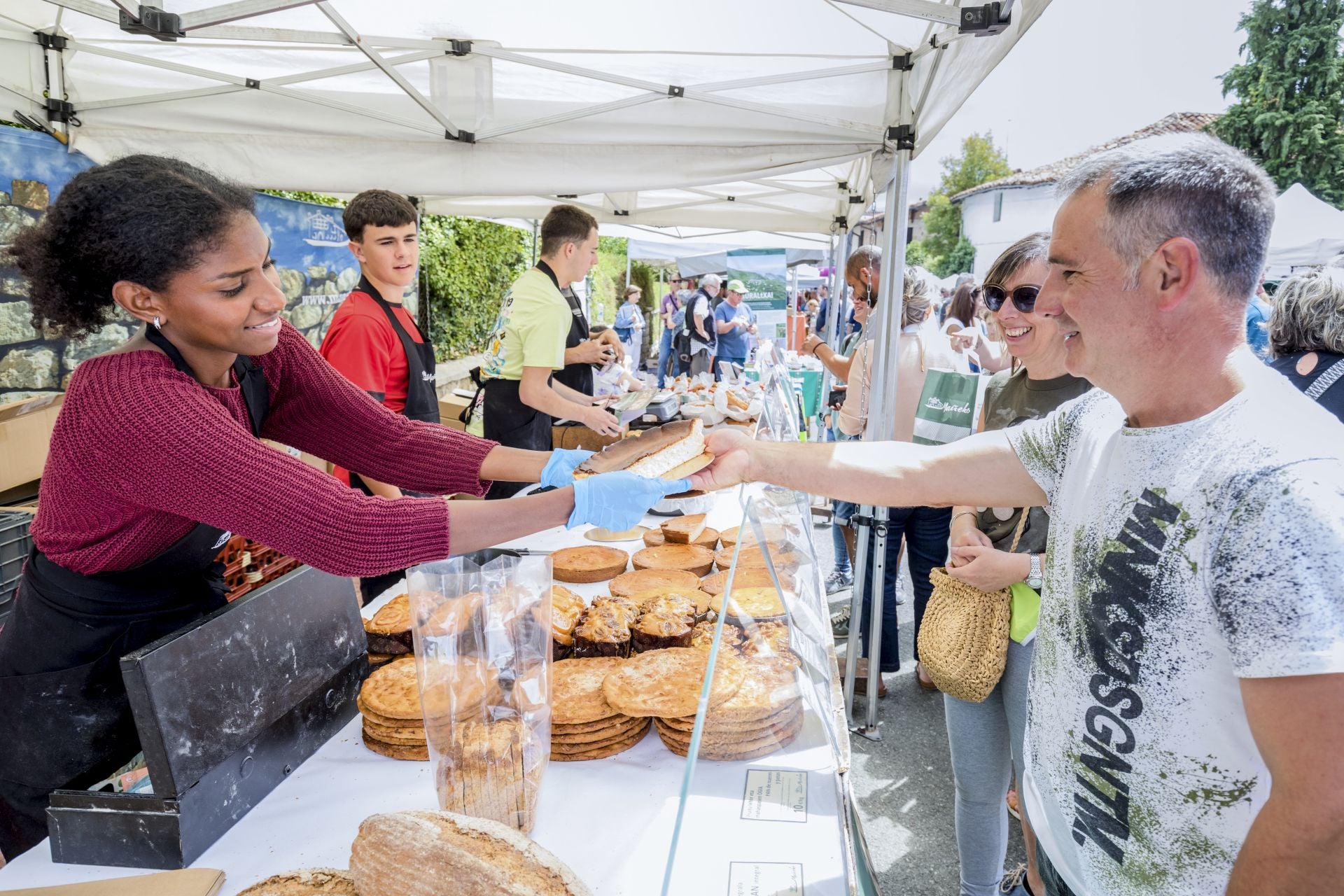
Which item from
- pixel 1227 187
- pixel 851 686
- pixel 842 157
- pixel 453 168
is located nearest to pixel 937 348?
pixel 842 157

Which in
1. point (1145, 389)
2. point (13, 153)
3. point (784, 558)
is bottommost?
point (784, 558)

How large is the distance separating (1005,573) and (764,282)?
15923mm

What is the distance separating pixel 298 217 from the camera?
6961 mm

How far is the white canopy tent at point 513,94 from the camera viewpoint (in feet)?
12.5

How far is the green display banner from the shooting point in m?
17.3

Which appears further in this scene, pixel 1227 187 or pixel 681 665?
pixel 681 665

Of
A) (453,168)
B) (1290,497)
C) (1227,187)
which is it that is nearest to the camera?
(1290,497)

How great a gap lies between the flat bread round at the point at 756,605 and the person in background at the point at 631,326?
15.8 metres

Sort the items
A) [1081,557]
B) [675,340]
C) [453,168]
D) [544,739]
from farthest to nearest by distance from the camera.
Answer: [675,340] → [453,168] → [544,739] → [1081,557]

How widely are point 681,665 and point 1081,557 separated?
106 cm

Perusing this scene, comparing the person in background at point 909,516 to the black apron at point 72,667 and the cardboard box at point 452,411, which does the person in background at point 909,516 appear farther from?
the cardboard box at point 452,411

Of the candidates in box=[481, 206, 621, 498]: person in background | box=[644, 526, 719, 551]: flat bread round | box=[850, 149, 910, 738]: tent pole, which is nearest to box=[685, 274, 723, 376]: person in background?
box=[481, 206, 621, 498]: person in background

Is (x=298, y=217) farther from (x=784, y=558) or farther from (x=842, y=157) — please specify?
(x=784, y=558)

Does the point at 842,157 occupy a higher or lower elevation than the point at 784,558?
higher
